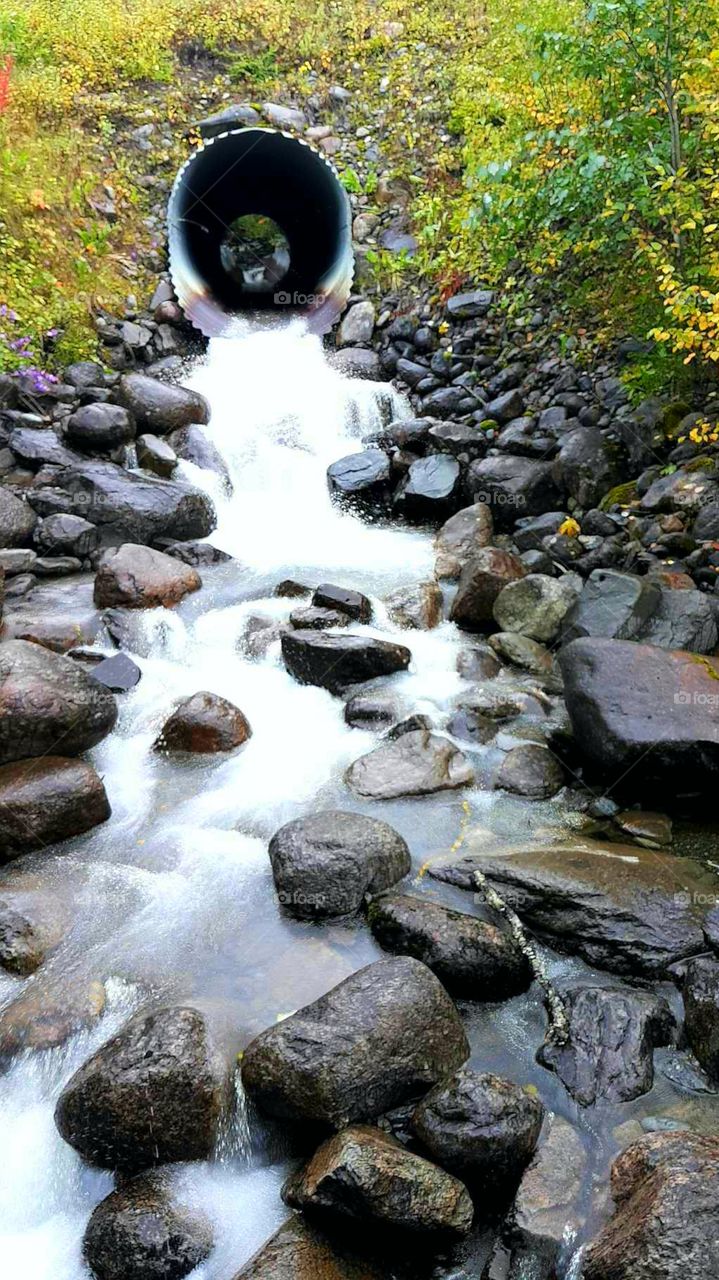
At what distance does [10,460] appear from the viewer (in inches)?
354

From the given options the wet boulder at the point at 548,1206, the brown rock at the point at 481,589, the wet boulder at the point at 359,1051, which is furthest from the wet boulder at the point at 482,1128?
the brown rock at the point at 481,589

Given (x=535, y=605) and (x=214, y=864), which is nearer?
(x=214, y=864)

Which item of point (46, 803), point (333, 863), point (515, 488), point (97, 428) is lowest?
point (333, 863)

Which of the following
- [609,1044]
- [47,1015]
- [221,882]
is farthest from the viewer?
[221,882]

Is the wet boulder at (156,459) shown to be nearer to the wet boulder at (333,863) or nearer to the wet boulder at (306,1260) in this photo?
the wet boulder at (333,863)

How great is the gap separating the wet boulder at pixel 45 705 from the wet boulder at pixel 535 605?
339 cm

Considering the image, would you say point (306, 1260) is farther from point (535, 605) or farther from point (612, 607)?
point (535, 605)

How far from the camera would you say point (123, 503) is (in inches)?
332

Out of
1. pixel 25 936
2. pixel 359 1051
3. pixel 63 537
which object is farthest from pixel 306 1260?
pixel 63 537

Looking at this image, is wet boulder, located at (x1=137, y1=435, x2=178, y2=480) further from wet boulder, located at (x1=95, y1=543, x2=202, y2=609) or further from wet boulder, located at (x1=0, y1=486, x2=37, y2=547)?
wet boulder, located at (x1=95, y1=543, x2=202, y2=609)

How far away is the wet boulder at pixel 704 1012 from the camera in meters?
3.42

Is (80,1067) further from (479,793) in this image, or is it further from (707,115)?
(707,115)

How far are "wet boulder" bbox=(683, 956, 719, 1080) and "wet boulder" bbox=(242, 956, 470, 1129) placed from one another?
956 mm

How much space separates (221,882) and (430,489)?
5986 mm
